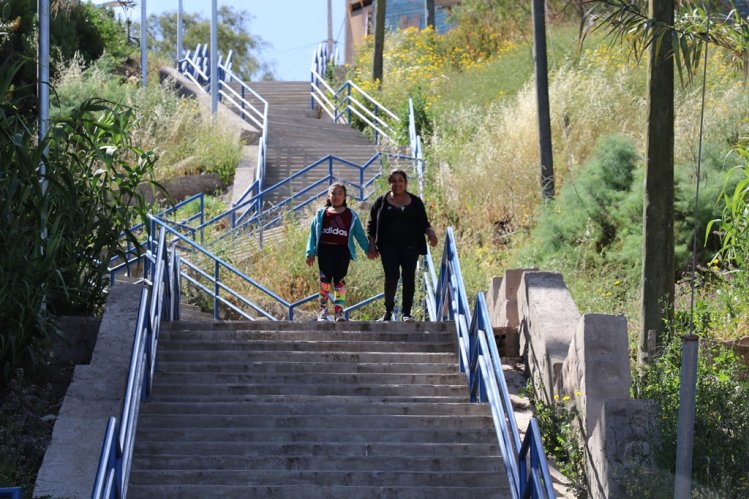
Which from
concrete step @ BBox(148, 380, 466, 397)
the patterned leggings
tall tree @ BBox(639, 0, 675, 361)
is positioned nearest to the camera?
concrete step @ BBox(148, 380, 466, 397)

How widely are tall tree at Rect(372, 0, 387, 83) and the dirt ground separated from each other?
19696mm

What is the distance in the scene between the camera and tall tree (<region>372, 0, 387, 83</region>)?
29.8 metres

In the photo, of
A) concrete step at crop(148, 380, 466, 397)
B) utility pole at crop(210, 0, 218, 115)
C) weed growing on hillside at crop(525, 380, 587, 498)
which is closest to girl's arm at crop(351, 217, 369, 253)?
concrete step at crop(148, 380, 466, 397)

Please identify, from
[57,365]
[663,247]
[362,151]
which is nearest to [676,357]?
[663,247]

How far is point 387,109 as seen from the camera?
26.4m

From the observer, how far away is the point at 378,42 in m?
29.8

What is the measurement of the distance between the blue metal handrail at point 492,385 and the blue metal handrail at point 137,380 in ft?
7.77

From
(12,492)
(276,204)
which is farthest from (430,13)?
(12,492)

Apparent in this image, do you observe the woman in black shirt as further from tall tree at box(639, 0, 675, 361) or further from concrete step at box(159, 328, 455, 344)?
tall tree at box(639, 0, 675, 361)

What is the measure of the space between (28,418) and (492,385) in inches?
133

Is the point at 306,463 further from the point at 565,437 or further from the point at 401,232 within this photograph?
the point at 401,232

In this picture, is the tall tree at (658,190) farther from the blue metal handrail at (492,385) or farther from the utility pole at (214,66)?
the utility pole at (214,66)

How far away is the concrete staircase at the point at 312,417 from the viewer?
842cm

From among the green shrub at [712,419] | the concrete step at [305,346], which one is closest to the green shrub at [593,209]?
the green shrub at [712,419]
